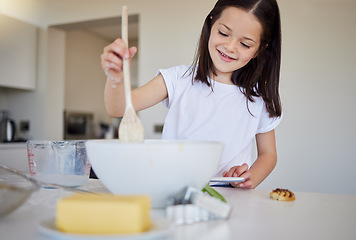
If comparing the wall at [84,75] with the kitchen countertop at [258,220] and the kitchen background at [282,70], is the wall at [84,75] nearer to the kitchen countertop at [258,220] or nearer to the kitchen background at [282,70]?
the kitchen background at [282,70]

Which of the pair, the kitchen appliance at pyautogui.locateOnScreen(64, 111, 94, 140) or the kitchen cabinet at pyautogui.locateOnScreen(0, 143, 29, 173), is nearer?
the kitchen cabinet at pyautogui.locateOnScreen(0, 143, 29, 173)

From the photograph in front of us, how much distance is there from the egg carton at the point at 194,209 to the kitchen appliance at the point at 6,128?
305 centimetres

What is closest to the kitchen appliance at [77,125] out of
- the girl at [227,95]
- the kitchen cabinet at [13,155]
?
the kitchen cabinet at [13,155]

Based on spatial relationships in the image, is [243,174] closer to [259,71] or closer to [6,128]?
[259,71]

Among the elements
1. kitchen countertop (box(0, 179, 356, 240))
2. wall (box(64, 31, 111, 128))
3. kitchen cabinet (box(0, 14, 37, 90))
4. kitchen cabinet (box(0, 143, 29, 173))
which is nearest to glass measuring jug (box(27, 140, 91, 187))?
kitchen countertop (box(0, 179, 356, 240))

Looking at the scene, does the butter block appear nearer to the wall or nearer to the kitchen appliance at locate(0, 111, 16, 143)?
the kitchen appliance at locate(0, 111, 16, 143)

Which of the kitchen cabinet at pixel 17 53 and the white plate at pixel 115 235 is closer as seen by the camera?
the white plate at pixel 115 235

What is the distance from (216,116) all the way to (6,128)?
8.77 feet

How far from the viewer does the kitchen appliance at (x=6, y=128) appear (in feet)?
10.6

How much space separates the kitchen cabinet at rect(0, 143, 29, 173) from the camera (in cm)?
278

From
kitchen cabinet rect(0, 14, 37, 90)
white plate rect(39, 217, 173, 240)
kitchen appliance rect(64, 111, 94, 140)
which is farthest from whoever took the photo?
kitchen appliance rect(64, 111, 94, 140)

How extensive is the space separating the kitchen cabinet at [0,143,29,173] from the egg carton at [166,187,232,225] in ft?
8.61

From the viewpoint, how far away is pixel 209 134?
1203mm

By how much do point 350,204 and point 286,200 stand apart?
0.48ft
